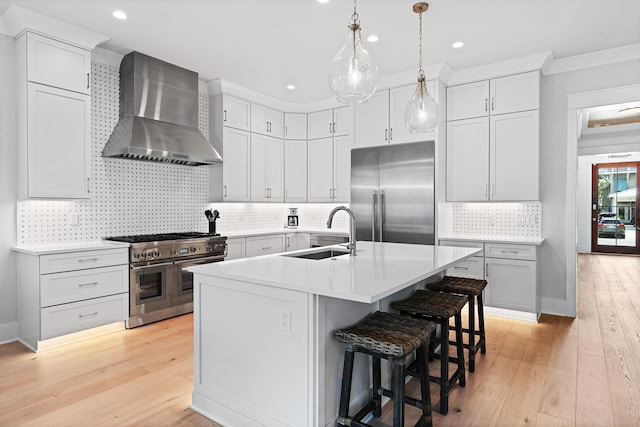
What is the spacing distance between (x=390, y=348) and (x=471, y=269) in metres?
2.93

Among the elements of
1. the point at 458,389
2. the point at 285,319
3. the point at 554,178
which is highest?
the point at 554,178

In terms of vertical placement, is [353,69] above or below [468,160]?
above

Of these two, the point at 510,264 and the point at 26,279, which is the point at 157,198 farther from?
the point at 510,264

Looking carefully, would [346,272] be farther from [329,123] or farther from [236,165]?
[329,123]

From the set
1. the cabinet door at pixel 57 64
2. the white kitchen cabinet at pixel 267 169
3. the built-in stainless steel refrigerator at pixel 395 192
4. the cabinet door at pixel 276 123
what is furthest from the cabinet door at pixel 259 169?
the cabinet door at pixel 57 64

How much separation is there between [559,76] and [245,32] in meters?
3.47

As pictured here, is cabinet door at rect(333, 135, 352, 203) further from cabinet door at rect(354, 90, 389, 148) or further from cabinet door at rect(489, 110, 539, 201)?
cabinet door at rect(489, 110, 539, 201)

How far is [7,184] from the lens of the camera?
3348mm

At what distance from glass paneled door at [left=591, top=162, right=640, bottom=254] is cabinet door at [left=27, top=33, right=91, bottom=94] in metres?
11.3

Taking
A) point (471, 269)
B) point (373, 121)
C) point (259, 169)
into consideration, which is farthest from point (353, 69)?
point (259, 169)

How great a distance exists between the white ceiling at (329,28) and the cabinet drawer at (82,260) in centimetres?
204

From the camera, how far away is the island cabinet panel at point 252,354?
1834 mm

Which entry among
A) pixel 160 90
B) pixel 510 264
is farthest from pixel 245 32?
pixel 510 264

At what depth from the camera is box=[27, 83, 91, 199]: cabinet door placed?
325 cm
